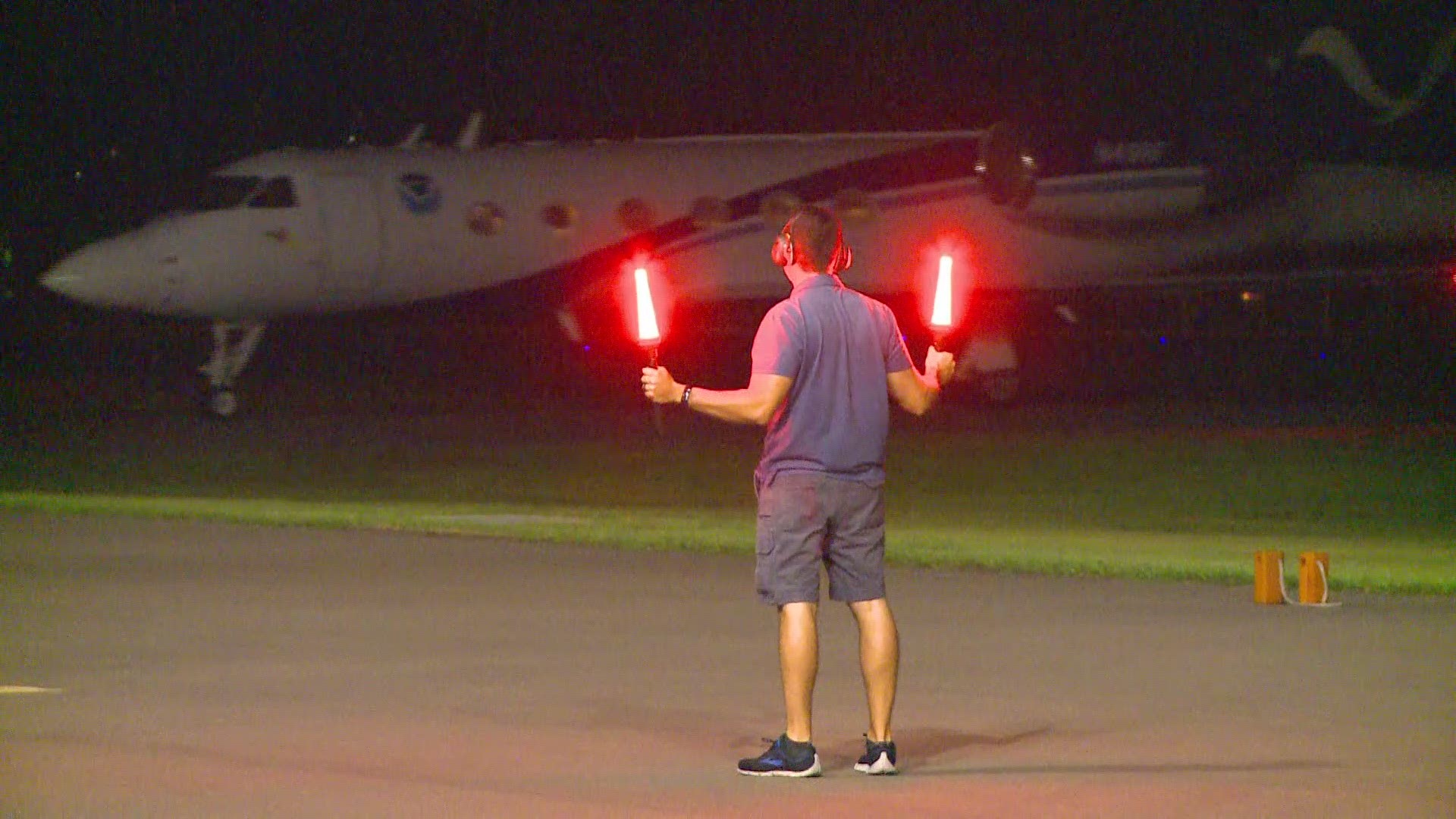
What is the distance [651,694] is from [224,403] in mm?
19321

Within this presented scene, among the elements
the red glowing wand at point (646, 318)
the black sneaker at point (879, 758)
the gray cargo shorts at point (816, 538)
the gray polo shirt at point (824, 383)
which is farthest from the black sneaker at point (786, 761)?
the red glowing wand at point (646, 318)

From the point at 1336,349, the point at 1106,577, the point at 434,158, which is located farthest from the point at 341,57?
the point at 1106,577

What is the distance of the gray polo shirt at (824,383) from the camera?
749 centimetres

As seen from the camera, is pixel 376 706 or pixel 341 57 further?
pixel 341 57

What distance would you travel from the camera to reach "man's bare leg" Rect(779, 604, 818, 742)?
291 inches

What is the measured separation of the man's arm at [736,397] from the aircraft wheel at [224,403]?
2077cm

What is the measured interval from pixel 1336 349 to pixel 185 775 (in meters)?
40.9

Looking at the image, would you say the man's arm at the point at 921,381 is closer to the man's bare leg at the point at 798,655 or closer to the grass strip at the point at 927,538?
the man's bare leg at the point at 798,655

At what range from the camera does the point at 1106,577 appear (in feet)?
42.8

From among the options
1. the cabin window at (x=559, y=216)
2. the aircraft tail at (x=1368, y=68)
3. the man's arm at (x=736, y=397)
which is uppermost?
the aircraft tail at (x=1368, y=68)

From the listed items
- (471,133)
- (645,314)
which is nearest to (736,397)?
(645,314)

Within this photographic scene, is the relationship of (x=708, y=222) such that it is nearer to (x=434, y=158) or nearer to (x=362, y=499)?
(x=434, y=158)

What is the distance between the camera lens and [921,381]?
25.5 feet

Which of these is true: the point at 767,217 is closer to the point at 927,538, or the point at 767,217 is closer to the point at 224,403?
the point at 224,403
